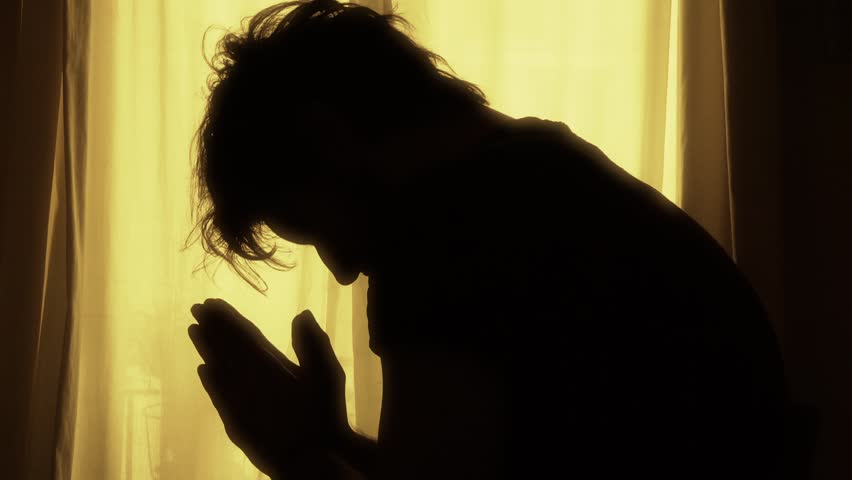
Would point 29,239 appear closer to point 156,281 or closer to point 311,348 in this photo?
point 156,281

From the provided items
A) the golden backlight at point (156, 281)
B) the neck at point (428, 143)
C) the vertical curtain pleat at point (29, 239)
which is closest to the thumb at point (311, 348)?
the neck at point (428, 143)

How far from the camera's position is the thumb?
576 mm

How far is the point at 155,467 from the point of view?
4.55 feet

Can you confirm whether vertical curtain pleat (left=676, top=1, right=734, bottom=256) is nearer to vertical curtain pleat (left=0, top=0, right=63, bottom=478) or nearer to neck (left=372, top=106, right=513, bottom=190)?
neck (left=372, top=106, right=513, bottom=190)

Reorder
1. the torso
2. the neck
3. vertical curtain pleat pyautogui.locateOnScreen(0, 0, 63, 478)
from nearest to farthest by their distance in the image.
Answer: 1. the torso
2. the neck
3. vertical curtain pleat pyautogui.locateOnScreen(0, 0, 63, 478)

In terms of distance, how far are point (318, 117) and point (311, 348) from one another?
0.58 ft

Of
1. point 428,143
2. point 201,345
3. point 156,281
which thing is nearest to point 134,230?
point 156,281

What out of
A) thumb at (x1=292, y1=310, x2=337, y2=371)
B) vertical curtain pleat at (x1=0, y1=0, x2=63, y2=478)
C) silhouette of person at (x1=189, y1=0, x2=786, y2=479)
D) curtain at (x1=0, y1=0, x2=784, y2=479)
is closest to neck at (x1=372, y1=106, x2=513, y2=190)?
silhouette of person at (x1=189, y1=0, x2=786, y2=479)

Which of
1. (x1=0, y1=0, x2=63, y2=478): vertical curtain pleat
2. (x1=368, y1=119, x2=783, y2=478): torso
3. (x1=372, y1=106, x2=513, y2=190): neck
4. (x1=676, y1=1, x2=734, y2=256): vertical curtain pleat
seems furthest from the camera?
(x1=676, y1=1, x2=734, y2=256): vertical curtain pleat

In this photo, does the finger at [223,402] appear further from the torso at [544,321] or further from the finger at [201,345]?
the torso at [544,321]

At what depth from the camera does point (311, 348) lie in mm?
578

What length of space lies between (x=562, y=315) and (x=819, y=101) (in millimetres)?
1380

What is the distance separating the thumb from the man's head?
0.05 meters

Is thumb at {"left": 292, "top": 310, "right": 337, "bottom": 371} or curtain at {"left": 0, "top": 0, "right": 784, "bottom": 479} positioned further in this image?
curtain at {"left": 0, "top": 0, "right": 784, "bottom": 479}
